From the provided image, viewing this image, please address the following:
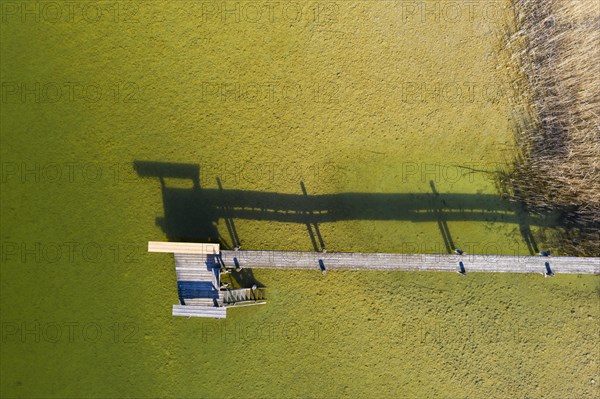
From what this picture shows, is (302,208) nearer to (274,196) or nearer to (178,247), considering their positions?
(274,196)

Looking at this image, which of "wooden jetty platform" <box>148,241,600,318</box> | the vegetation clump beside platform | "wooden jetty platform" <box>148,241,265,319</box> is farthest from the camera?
the vegetation clump beside platform

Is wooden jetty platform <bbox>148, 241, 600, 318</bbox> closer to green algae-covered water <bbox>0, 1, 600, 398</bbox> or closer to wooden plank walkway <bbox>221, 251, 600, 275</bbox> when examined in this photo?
wooden plank walkway <bbox>221, 251, 600, 275</bbox>

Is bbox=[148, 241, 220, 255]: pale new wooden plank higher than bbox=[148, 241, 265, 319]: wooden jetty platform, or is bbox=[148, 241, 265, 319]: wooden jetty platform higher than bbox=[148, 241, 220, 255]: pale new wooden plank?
bbox=[148, 241, 220, 255]: pale new wooden plank

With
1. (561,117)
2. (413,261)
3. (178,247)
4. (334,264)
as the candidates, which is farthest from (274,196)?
(561,117)

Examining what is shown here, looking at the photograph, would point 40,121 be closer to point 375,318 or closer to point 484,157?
point 375,318

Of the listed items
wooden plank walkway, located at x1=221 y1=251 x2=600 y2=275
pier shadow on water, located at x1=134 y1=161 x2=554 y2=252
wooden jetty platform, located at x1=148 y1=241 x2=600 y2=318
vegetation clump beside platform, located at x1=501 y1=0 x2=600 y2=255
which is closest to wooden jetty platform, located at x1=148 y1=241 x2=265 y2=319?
wooden jetty platform, located at x1=148 y1=241 x2=600 y2=318

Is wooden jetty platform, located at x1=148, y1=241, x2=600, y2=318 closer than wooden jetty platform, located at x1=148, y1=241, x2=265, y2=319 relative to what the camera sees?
No

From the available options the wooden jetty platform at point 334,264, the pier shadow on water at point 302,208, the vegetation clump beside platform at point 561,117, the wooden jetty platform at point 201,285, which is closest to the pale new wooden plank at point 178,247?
the wooden jetty platform at point 201,285
